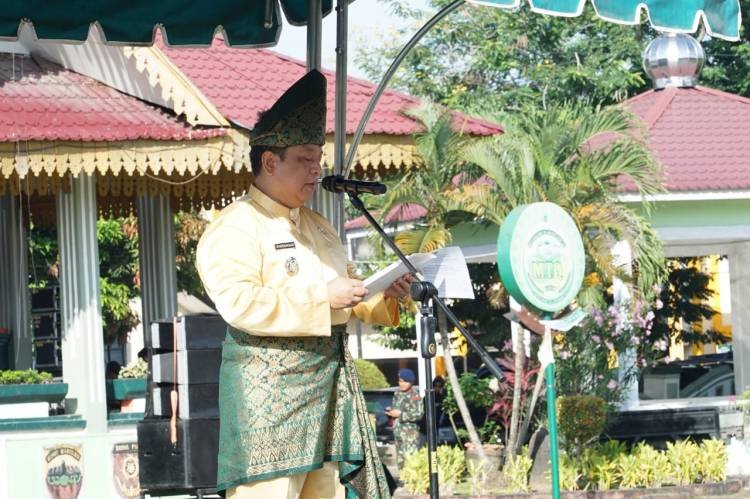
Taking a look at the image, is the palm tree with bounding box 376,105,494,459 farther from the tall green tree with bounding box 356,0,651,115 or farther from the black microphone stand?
the tall green tree with bounding box 356,0,651,115

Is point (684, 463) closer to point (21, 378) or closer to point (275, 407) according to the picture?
point (21, 378)

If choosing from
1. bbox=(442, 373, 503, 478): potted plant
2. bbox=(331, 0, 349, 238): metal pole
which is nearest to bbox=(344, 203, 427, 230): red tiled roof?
bbox=(442, 373, 503, 478): potted plant

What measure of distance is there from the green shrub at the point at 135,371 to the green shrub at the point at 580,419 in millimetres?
4077

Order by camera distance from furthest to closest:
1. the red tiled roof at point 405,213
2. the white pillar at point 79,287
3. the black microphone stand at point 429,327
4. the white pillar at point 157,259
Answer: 1. the red tiled roof at point 405,213
2. the white pillar at point 157,259
3. the white pillar at point 79,287
4. the black microphone stand at point 429,327

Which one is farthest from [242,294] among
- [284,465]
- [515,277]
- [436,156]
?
[436,156]

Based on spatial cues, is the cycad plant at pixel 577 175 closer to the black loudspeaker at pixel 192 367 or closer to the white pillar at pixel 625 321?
the white pillar at pixel 625 321

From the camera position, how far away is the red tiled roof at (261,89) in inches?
520

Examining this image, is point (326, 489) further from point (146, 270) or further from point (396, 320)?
point (146, 270)

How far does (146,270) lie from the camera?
575 inches

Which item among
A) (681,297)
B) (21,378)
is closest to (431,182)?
(21,378)

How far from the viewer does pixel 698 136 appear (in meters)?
19.5

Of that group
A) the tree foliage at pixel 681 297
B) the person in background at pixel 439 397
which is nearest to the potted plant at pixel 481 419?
the person in background at pixel 439 397

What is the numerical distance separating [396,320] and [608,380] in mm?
9558

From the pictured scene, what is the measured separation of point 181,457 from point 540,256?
2.82 m
